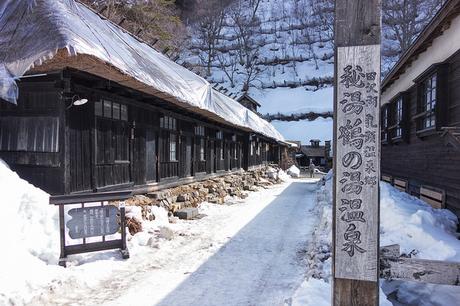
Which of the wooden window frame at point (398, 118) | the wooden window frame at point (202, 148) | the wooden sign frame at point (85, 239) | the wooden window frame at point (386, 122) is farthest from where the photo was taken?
the wooden window frame at point (202, 148)

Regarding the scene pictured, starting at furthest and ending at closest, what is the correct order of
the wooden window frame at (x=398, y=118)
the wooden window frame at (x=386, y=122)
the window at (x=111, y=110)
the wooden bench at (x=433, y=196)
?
the wooden window frame at (x=386, y=122) → the wooden window frame at (x=398, y=118) → the window at (x=111, y=110) → the wooden bench at (x=433, y=196)

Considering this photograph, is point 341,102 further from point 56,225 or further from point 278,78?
Result: point 278,78

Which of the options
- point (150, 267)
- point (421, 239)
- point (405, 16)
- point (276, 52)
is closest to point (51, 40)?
point (150, 267)

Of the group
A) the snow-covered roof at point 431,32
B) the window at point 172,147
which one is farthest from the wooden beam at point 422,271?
the window at point 172,147

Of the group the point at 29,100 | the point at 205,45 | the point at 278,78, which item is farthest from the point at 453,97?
the point at 205,45

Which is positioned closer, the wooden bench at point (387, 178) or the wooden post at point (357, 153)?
the wooden post at point (357, 153)

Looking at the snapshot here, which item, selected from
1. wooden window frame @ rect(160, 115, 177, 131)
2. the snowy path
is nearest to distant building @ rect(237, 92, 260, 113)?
wooden window frame @ rect(160, 115, 177, 131)

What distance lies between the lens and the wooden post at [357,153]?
10.2 ft

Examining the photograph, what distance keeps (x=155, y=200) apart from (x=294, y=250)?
4.40m

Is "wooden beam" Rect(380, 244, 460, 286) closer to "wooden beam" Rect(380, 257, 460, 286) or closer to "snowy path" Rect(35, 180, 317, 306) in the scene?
"wooden beam" Rect(380, 257, 460, 286)

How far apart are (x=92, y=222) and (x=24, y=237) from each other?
1.05m

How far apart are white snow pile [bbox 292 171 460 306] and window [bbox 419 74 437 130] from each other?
224cm

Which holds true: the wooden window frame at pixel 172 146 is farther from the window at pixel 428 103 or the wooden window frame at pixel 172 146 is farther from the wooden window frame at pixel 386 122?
the wooden window frame at pixel 386 122

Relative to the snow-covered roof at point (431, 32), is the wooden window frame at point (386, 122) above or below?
below
